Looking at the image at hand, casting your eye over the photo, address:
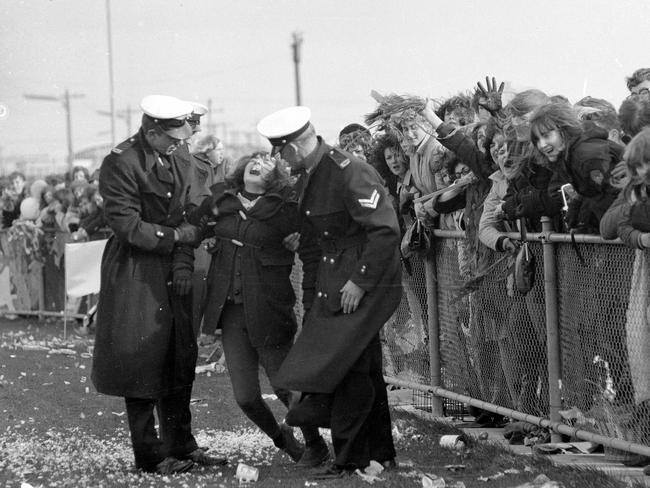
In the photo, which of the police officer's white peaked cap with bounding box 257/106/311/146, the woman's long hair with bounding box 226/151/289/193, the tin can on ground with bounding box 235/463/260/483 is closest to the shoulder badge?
the police officer's white peaked cap with bounding box 257/106/311/146

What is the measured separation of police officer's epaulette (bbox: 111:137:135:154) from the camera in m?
7.88

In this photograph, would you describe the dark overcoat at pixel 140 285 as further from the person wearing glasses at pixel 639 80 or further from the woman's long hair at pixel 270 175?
the person wearing glasses at pixel 639 80

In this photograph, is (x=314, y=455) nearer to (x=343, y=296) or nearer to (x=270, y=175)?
(x=343, y=296)

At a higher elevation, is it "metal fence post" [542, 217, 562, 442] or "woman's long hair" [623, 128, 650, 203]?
"woman's long hair" [623, 128, 650, 203]

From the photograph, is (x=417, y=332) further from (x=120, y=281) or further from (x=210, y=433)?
(x=120, y=281)

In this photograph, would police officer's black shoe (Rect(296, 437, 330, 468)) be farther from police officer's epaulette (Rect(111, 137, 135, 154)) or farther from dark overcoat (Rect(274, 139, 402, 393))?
police officer's epaulette (Rect(111, 137, 135, 154))

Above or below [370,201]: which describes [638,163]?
above

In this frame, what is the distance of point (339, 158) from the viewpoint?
24.4 ft

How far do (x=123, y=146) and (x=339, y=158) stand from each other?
139cm

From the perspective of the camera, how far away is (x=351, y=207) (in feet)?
23.9

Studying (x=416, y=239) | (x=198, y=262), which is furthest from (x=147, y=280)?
(x=416, y=239)

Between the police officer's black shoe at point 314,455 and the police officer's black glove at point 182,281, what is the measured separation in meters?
1.18

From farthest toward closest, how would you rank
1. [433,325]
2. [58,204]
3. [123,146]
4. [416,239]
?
1. [58,204]
2. [433,325]
3. [416,239]
4. [123,146]

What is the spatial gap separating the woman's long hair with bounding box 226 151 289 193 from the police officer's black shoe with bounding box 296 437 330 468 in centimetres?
153
